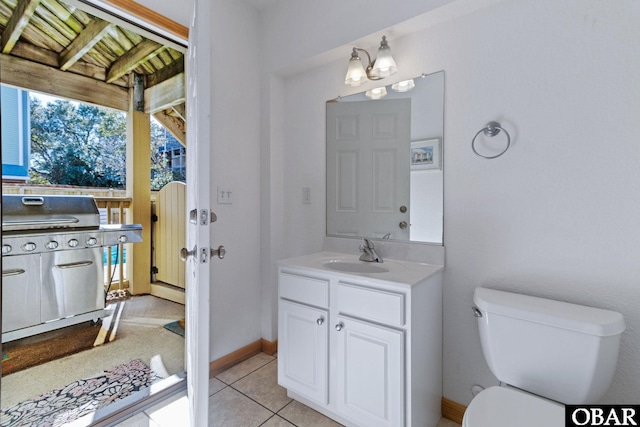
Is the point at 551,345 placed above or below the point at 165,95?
below

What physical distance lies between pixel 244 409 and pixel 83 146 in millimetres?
3022

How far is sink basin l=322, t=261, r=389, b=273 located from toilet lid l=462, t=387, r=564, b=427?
0.73 meters

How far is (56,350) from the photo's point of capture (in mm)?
2201

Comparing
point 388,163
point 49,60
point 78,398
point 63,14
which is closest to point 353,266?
point 388,163

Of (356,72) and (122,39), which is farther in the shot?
(122,39)

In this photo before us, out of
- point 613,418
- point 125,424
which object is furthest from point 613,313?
point 125,424

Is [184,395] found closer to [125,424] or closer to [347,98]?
[125,424]

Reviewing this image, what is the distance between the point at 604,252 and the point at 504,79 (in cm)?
84

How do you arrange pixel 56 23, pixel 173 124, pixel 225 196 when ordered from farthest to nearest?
pixel 173 124
pixel 56 23
pixel 225 196

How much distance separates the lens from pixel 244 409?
1609 mm

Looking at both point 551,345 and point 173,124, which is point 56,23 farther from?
point 551,345

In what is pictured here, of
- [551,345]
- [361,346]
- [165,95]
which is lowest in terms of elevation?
[361,346]

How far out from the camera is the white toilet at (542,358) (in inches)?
38.1

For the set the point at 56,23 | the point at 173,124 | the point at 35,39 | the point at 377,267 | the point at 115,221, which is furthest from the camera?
the point at 173,124
